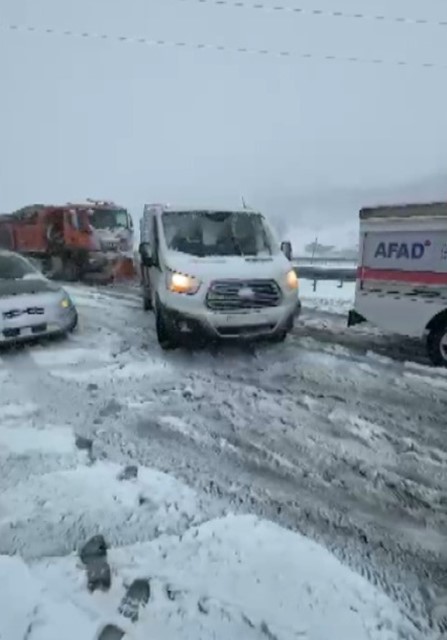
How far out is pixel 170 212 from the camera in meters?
9.09

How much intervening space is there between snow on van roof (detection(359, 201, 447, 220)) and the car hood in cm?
503

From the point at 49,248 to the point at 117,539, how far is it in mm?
17698

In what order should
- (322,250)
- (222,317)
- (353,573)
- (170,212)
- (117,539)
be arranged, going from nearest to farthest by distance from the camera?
(353,573), (117,539), (222,317), (170,212), (322,250)

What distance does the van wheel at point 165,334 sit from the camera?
7.96 metres

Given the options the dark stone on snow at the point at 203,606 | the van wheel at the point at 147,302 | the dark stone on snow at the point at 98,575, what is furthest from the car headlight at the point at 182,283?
the dark stone on snow at the point at 203,606

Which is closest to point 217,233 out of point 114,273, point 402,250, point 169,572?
point 402,250

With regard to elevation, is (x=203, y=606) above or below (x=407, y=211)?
below

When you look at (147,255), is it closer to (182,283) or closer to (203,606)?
(182,283)

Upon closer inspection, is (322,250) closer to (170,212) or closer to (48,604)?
(170,212)

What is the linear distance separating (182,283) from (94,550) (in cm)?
491

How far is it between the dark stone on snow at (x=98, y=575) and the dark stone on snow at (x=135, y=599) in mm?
132

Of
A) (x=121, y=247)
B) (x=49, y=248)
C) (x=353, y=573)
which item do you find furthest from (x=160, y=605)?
(x=49, y=248)

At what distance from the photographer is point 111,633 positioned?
2.63 metres

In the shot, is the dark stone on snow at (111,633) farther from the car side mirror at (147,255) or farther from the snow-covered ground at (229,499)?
the car side mirror at (147,255)
